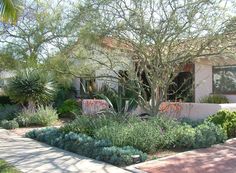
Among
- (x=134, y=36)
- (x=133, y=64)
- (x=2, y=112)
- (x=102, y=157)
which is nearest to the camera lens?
(x=102, y=157)

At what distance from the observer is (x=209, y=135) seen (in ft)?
34.3

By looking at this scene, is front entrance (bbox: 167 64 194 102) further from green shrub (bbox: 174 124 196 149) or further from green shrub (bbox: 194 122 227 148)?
green shrub (bbox: 174 124 196 149)

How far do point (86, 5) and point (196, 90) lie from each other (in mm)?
9839

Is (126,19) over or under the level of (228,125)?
over

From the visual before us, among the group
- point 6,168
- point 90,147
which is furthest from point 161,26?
point 6,168

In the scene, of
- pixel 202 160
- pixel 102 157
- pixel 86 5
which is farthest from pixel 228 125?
pixel 86 5

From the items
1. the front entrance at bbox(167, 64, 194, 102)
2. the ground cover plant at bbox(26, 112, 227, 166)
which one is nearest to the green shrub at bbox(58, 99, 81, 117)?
the front entrance at bbox(167, 64, 194, 102)

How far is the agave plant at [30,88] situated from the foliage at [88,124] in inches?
255

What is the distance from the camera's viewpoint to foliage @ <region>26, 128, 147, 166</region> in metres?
8.44

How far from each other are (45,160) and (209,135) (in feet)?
15.8

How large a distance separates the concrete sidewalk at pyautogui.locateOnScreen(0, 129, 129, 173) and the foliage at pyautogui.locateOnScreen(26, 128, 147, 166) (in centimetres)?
23

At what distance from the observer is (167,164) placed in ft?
27.1

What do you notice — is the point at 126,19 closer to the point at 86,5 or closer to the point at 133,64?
the point at 86,5

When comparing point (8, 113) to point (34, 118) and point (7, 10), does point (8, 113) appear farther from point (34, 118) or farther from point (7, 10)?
point (7, 10)
